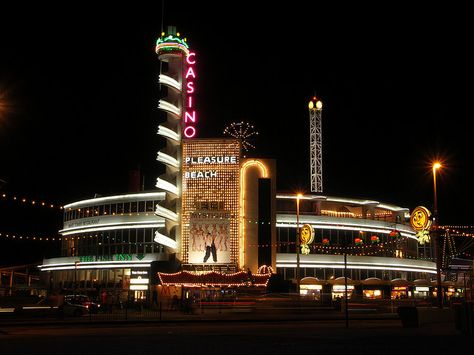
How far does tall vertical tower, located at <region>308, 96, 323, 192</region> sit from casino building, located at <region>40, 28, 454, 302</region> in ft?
43.2

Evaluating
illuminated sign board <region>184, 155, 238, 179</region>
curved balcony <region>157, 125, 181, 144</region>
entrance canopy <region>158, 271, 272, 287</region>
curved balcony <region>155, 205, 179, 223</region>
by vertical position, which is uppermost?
curved balcony <region>157, 125, 181, 144</region>

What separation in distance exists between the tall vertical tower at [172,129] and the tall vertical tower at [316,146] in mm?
29548

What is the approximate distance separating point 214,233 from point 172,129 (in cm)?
1318

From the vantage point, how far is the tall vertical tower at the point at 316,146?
97.0m

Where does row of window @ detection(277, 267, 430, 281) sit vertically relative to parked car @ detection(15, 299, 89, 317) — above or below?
above

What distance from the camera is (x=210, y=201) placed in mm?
70438

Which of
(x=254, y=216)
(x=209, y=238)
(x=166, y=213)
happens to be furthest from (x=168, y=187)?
(x=254, y=216)

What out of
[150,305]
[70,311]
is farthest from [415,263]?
[70,311]

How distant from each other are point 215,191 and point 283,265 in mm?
12667

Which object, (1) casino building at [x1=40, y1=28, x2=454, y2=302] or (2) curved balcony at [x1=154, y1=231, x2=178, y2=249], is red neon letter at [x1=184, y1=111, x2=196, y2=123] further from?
(2) curved balcony at [x1=154, y1=231, x2=178, y2=249]

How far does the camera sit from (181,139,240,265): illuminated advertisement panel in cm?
6888

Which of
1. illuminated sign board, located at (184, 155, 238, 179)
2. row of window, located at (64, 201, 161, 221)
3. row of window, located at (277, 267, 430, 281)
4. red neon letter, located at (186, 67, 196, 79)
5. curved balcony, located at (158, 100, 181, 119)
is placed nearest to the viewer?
illuminated sign board, located at (184, 155, 238, 179)

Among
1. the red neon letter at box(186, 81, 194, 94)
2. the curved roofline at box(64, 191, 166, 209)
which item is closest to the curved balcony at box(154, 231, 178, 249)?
the curved roofline at box(64, 191, 166, 209)

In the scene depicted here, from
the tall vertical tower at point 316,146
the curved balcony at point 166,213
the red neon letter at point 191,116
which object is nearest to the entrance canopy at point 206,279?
the curved balcony at point 166,213
